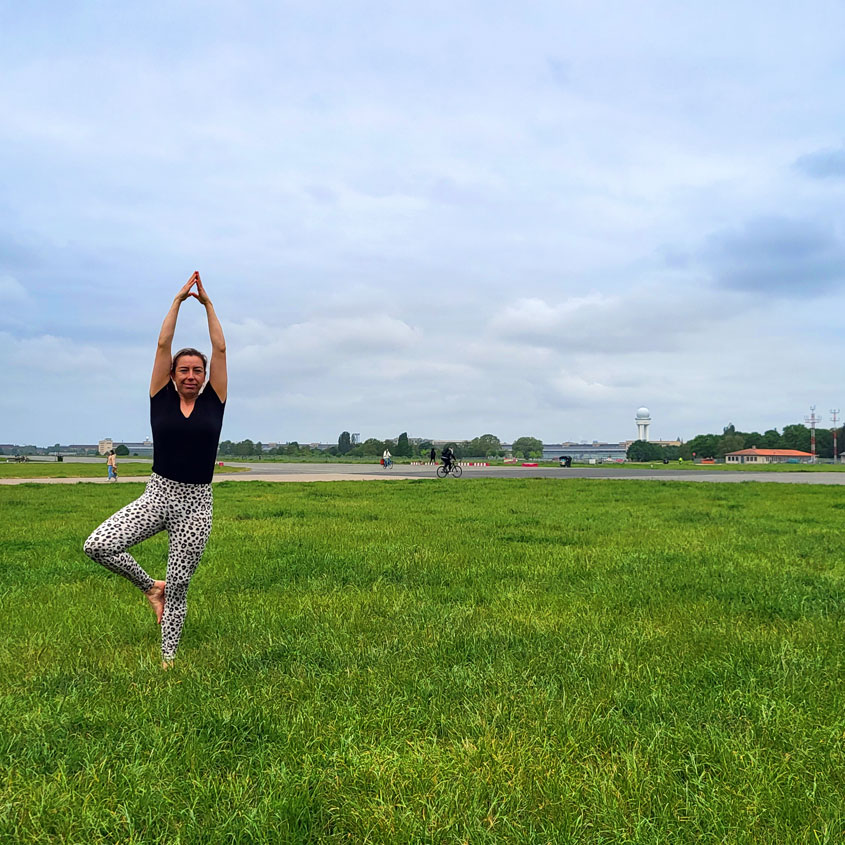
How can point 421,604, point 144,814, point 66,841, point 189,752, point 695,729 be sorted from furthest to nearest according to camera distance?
point 421,604 < point 695,729 < point 189,752 < point 144,814 < point 66,841

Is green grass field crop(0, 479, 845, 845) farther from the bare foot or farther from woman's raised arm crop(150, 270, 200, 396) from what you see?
woman's raised arm crop(150, 270, 200, 396)

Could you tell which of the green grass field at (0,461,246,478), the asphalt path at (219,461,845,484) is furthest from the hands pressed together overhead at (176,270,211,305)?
the green grass field at (0,461,246,478)

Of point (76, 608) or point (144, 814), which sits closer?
point (144, 814)

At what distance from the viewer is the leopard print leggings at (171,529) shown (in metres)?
4.59

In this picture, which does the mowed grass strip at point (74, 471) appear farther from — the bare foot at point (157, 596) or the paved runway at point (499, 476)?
the bare foot at point (157, 596)

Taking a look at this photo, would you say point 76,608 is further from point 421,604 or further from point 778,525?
point 778,525

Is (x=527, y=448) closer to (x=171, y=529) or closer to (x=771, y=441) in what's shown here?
(x=771, y=441)

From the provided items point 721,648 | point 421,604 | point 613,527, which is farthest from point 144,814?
point 613,527

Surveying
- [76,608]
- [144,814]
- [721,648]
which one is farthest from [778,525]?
[144,814]

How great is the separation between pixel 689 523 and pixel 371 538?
6.18 m

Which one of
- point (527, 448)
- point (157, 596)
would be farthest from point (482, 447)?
point (157, 596)

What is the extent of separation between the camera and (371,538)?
10445 millimetres

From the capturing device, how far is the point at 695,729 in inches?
140

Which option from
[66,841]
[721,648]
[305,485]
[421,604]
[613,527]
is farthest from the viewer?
[305,485]
